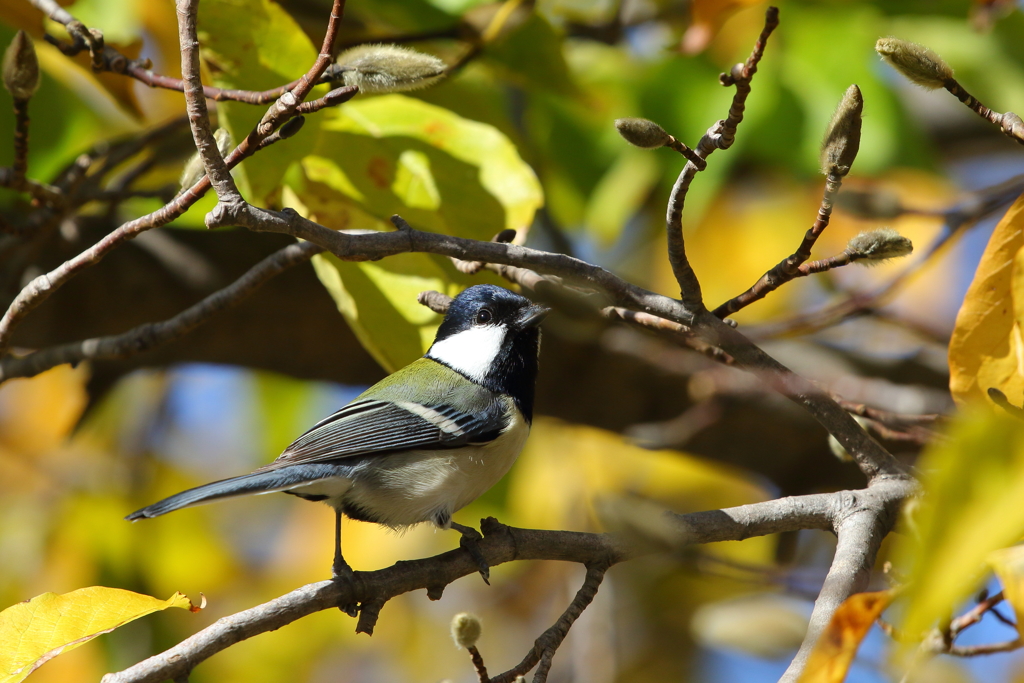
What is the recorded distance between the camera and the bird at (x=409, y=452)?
1.77 m

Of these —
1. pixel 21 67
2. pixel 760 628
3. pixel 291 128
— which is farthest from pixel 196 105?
pixel 760 628

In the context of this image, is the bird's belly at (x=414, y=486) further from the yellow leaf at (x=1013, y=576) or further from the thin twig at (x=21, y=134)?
the yellow leaf at (x=1013, y=576)

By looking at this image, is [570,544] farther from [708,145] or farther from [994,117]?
[994,117]

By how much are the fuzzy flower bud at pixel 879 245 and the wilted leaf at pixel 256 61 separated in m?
0.96

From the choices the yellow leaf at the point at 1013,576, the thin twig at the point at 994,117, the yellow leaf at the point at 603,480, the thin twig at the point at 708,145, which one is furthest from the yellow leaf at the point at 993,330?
the yellow leaf at the point at 603,480

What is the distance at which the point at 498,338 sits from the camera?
2230mm

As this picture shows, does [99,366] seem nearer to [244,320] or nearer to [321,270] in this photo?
[244,320]

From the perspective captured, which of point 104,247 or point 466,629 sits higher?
point 104,247

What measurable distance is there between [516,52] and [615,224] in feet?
1.89

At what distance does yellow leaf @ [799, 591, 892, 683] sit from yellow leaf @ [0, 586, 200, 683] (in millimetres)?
839

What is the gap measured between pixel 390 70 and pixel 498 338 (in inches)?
40.7

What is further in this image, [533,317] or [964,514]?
[533,317]

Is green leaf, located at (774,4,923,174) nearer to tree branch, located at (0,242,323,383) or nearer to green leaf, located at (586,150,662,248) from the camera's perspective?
green leaf, located at (586,150,662,248)

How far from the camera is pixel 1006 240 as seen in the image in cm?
126
